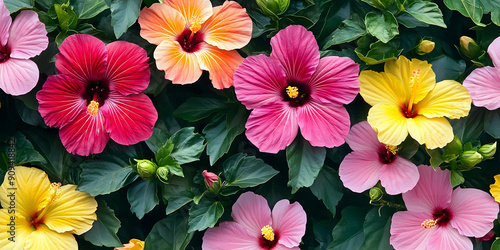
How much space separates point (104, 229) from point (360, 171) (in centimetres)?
52

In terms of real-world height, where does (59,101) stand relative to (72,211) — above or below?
above

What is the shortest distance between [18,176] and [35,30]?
285 mm

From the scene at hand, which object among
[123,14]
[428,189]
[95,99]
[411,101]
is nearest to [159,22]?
[123,14]

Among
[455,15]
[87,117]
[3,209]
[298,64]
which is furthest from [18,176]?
[455,15]

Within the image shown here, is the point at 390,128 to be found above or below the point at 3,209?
above

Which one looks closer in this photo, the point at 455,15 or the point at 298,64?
the point at 298,64

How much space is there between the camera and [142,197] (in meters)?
1.08

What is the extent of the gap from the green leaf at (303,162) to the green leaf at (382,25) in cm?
24

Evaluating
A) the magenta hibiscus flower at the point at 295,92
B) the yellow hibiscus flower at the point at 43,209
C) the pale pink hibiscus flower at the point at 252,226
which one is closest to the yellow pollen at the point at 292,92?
the magenta hibiscus flower at the point at 295,92

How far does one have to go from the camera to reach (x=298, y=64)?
1070mm

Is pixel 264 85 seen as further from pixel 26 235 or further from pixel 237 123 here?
pixel 26 235

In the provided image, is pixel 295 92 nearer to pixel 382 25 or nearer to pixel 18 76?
pixel 382 25

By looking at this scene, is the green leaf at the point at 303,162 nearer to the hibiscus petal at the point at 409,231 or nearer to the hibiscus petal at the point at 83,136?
the hibiscus petal at the point at 409,231

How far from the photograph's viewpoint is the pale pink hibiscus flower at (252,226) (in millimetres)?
1104
